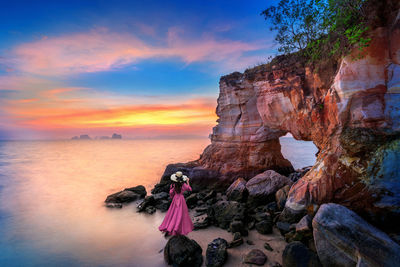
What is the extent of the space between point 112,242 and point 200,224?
393 cm

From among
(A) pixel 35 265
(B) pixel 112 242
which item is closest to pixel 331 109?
(B) pixel 112 242

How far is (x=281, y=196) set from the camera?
9164 mm

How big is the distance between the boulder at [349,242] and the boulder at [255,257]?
1.58 meters

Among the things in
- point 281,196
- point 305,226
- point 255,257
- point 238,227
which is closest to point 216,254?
point 255,257

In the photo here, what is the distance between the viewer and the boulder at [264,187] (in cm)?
988

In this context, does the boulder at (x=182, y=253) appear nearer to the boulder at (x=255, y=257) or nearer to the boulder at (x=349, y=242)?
the boulder at (x=255, y=257)

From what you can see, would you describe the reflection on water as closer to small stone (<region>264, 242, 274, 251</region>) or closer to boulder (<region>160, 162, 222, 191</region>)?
small stone (<region>264, 242, 274, 251</region>)

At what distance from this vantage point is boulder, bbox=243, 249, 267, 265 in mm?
5709

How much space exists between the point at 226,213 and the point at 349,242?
4637mm

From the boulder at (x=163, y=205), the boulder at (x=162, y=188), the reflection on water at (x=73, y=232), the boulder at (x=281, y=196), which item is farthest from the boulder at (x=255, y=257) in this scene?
the boulder at (x=162, y=188)

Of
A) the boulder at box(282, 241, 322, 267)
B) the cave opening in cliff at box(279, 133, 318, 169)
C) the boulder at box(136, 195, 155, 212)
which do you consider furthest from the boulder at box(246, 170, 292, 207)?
the cave opening in cliff at box(279, 133, 318, 169)

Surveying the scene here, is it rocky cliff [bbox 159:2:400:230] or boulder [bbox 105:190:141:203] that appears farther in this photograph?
boulder [bbox 105:190:141:203]

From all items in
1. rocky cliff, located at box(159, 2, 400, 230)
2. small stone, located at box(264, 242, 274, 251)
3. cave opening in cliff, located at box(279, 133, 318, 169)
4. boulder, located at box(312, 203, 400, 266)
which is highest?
rocky cliff, located at box(159, 2, 400, 230)

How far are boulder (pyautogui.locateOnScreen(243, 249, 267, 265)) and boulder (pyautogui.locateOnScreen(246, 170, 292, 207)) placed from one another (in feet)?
12.6
